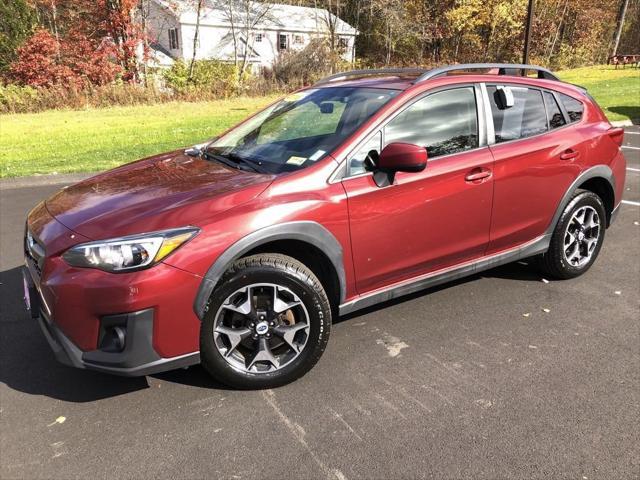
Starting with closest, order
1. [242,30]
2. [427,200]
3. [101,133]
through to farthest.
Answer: [427,200] → [101,133] → [242,30]

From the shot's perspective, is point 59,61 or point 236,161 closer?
point 236,161

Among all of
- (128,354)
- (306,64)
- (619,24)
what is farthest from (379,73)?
(619,24)

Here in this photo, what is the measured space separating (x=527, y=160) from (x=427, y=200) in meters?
1.02

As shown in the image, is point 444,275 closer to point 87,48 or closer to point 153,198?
point 153,198

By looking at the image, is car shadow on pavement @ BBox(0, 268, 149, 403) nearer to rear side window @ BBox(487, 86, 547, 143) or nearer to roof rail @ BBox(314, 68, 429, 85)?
roof rail @ BBox(314, 68, 429, 85)

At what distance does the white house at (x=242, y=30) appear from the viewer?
129ft

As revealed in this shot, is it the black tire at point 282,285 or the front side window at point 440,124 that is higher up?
the front side window at point 440,124

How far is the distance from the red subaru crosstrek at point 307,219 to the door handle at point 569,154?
14 mm

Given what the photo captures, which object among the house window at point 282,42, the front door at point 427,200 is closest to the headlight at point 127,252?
the front door at point 427,200

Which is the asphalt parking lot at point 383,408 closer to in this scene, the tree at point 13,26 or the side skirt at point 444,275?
the side skirt at point 444,275

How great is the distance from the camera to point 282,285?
2955mm

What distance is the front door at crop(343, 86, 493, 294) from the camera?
10.6ft

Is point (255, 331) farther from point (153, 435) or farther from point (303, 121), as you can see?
point (303, 121)

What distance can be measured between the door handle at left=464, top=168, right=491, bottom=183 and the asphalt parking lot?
102 cm
